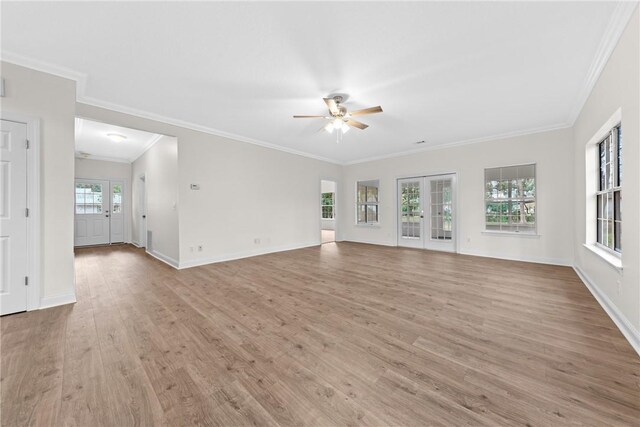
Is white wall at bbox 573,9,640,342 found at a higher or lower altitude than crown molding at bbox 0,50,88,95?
lower

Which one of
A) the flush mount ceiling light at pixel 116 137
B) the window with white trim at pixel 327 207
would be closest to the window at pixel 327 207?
the window with white trim at pixel 327 207

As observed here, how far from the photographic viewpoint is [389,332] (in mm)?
2150

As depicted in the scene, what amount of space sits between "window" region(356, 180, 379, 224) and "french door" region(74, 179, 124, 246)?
755 cm

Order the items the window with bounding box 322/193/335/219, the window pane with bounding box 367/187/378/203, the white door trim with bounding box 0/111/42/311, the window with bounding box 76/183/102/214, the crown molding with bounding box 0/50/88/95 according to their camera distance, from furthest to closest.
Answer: the window with bounding box 322/193/335/219 → the window pane with bounding box 367/187/378/203 → the window with bounding box 76/183/102/214 → the white door trim with bounding box 0/111/42/311 → the crown molding with bounding box 0/50/88/95

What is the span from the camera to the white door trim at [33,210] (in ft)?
8.48

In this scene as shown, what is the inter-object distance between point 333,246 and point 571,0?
19.6 ft

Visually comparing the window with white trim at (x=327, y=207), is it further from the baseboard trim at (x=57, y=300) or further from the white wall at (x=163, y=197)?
the baseboard trim at (x=57, y=300)

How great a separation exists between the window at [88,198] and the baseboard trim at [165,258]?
3.12 m

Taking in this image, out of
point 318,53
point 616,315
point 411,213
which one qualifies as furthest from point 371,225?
point 318,53

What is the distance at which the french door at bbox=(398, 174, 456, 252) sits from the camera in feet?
19.7

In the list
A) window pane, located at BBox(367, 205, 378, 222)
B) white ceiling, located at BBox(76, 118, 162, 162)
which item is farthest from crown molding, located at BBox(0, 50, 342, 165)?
window pane, located at BBox(367, 205, 378, 222)

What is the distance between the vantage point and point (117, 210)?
7629 mm

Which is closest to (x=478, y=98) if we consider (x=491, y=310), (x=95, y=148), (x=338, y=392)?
(x=491, y=310)

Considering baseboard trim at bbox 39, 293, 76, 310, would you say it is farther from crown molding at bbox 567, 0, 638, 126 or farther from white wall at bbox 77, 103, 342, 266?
crown molding at bbox 567, 0, 638, 126
